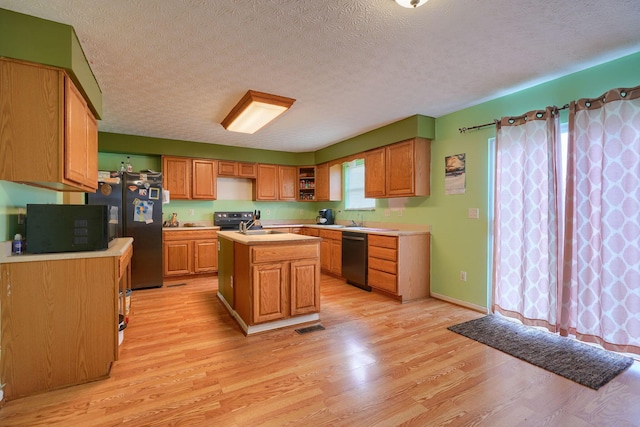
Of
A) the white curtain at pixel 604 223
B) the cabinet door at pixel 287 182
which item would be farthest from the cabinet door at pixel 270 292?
the cabinet door at pixel 287 182

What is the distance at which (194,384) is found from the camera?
2.00 meters

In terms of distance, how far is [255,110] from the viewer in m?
3.30

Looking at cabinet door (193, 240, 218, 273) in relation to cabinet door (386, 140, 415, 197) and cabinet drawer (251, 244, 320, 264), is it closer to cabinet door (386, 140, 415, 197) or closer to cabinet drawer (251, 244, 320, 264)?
cabinet drawer (251, 244, 320, 264)

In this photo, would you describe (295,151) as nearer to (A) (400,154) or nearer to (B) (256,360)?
(A) (400,154)

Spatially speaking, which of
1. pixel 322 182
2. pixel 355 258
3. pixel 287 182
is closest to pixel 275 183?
pixel 287 182

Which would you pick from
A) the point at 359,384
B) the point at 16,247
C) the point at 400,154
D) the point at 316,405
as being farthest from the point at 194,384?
the point at 400,154

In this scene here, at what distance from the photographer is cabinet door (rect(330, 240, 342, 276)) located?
4891 mm

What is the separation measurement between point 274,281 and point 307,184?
3.88 meters

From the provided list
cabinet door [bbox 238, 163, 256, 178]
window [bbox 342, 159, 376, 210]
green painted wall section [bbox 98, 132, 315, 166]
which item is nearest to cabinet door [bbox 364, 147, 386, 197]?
window [bbox 342, 159, 376, 210]

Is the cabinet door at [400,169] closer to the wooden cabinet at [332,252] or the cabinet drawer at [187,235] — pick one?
the wooden cabinet at [332,252]

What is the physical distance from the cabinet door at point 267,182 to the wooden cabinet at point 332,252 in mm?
1506

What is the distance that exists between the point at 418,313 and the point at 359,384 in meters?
1.65

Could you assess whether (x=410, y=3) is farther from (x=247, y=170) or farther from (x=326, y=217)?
(x=247, y=170)

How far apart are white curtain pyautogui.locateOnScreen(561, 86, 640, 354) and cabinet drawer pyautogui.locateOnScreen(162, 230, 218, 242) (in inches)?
184
